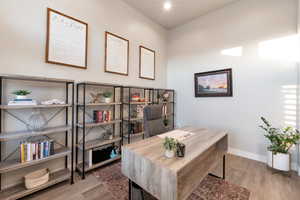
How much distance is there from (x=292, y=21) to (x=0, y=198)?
5077mm

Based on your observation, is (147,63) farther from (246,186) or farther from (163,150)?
(246,186)

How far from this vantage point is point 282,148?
218 centimetres

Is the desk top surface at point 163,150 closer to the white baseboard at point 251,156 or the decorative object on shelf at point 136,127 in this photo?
the decorative object on shelf at point 136,127

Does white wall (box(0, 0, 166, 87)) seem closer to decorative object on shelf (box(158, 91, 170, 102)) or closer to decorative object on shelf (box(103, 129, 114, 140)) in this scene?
decorative object on shelf (box(158, 91, 170, 102))

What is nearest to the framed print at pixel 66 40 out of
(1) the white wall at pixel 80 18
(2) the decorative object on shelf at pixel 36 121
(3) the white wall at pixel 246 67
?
(1) the white wall at pixel 80 18

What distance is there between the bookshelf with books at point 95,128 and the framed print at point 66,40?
465mm

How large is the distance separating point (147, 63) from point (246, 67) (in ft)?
7.68

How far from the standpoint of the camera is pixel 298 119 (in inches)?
87.8

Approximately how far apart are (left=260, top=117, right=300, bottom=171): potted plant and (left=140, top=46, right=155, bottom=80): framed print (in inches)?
115

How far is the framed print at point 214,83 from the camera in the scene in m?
3.01

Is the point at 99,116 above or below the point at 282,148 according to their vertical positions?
above

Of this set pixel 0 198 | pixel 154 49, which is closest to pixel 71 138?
pixel 0 198

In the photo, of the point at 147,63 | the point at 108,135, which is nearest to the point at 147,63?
the point at 147,63

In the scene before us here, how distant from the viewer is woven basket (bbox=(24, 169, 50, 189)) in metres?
1.63
